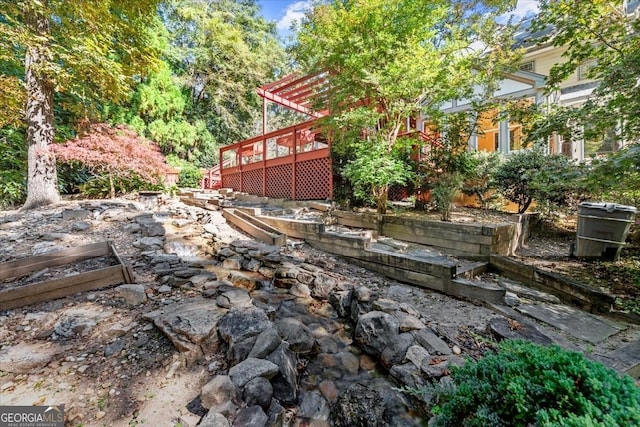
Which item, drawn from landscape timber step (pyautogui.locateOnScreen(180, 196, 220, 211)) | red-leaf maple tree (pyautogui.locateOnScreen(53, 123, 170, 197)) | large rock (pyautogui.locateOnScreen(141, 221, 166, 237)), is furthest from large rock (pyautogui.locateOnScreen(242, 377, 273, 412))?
red-leaf maple tree (pyautogui.locateOnScreen(53, 123, 170, 197))

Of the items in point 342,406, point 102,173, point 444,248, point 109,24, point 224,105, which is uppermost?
point 224,105

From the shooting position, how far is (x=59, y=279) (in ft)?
8.43

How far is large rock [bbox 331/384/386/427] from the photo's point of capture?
1788mm

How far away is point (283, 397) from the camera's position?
1838 millimetres

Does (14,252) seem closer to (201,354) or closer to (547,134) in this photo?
(201,354)

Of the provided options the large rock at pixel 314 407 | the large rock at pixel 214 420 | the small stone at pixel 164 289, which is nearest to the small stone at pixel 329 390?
the large rock at pixel 314 407

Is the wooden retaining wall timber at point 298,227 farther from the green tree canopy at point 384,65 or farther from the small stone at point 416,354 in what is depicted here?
the small stone at point 416,354

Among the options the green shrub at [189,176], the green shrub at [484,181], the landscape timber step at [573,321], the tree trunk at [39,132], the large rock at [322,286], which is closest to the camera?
the landscape timber step at [573,321]

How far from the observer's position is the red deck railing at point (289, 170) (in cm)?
689

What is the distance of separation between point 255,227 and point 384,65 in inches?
143

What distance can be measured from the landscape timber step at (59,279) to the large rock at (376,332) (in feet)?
7.89

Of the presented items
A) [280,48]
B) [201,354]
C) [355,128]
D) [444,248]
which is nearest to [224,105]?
[280,48]

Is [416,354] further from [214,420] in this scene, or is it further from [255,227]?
[255,227]

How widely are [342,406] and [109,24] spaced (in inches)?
326
